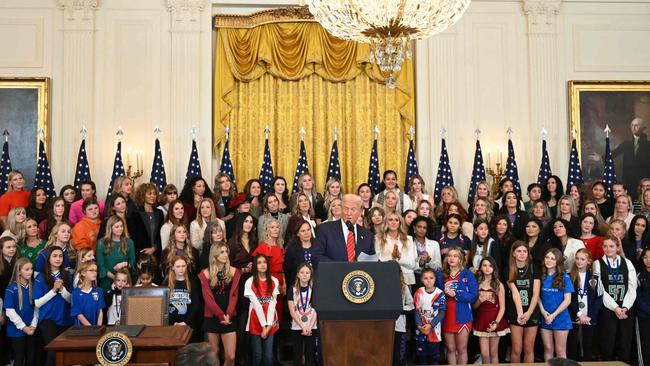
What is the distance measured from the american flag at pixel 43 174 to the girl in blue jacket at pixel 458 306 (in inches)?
240

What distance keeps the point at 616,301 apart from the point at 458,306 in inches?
70.8

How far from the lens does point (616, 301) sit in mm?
8047

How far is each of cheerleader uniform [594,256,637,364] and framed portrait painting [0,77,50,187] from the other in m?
8.27

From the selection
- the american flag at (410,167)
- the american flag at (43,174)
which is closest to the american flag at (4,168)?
the american flag at (43,174)

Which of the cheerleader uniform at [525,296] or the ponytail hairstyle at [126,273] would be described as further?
the cheerleader uniform at [525,296]

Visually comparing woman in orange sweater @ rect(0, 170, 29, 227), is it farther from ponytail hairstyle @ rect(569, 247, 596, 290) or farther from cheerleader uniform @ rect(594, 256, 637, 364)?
cheerleader uniform @ rect(594, 256, 637, 364)

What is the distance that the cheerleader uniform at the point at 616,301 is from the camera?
26.3 ft

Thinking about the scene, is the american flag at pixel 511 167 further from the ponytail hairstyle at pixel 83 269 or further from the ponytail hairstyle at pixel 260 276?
the ponytail hairstyle at pixel 83 269

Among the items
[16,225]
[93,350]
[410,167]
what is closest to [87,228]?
Result: [16,225]

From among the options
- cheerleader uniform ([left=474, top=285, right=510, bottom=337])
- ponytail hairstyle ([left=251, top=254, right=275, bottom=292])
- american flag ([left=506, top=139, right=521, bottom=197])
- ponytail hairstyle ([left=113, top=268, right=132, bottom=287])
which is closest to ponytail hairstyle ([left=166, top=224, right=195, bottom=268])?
ponytail hairstyle ([left=113, top=268, right=132, bottom=287])

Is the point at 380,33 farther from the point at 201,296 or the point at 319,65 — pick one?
the point at 319,65

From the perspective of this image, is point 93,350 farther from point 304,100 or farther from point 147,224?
point 304,100

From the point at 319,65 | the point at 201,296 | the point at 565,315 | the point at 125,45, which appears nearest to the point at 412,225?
the point at 565,315

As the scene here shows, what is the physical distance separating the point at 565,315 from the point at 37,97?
8423mm
